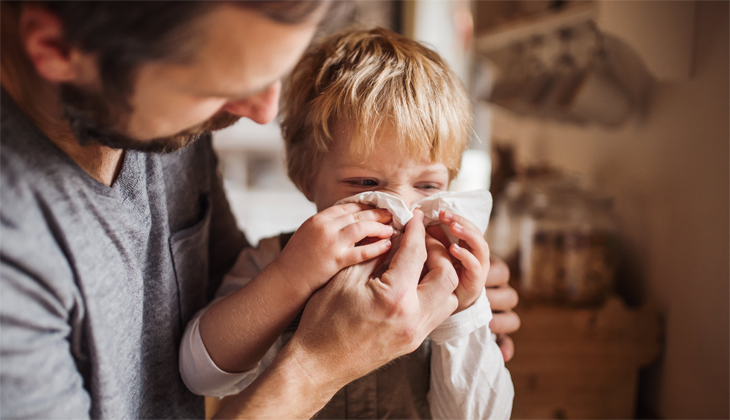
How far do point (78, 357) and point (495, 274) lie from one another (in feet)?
2.31

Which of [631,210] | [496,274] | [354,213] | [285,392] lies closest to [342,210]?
[354,213]

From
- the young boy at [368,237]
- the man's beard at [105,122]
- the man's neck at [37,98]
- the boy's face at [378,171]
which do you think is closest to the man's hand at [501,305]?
the young boy at [368,237]

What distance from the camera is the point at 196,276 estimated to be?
92 centimetres

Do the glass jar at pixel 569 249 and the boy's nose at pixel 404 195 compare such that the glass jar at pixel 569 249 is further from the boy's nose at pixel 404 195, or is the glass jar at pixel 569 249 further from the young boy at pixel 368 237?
the boy's nose at pixel 404 195

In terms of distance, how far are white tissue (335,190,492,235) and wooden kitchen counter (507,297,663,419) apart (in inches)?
23.6

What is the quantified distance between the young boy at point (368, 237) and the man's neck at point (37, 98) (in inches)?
12.4

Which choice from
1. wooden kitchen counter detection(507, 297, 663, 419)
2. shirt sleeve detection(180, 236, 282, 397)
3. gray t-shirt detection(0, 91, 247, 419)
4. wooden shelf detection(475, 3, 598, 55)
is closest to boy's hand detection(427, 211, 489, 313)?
shirt sleeve detection(180, 236, 282, 397)

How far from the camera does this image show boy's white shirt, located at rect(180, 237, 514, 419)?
769mm

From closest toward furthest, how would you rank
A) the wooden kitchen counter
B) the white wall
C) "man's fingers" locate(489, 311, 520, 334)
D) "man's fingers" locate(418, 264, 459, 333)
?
1. "man's fingers" locate(418, 264, 459, 333)
2. "man's fingers" locate(489, 311, 520, 334)
3. the white wall
4. the wooden kitchen counter

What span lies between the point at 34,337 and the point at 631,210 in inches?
58.2

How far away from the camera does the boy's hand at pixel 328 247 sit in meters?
0.71

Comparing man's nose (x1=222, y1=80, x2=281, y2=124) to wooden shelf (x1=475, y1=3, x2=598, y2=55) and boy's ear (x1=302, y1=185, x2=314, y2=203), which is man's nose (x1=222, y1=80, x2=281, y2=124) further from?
wooden shelf (x1=475, y1=3, x2=598, y2=55)

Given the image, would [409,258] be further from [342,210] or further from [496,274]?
[496,274]

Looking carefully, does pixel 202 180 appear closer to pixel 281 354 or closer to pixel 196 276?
pixel 196 276
